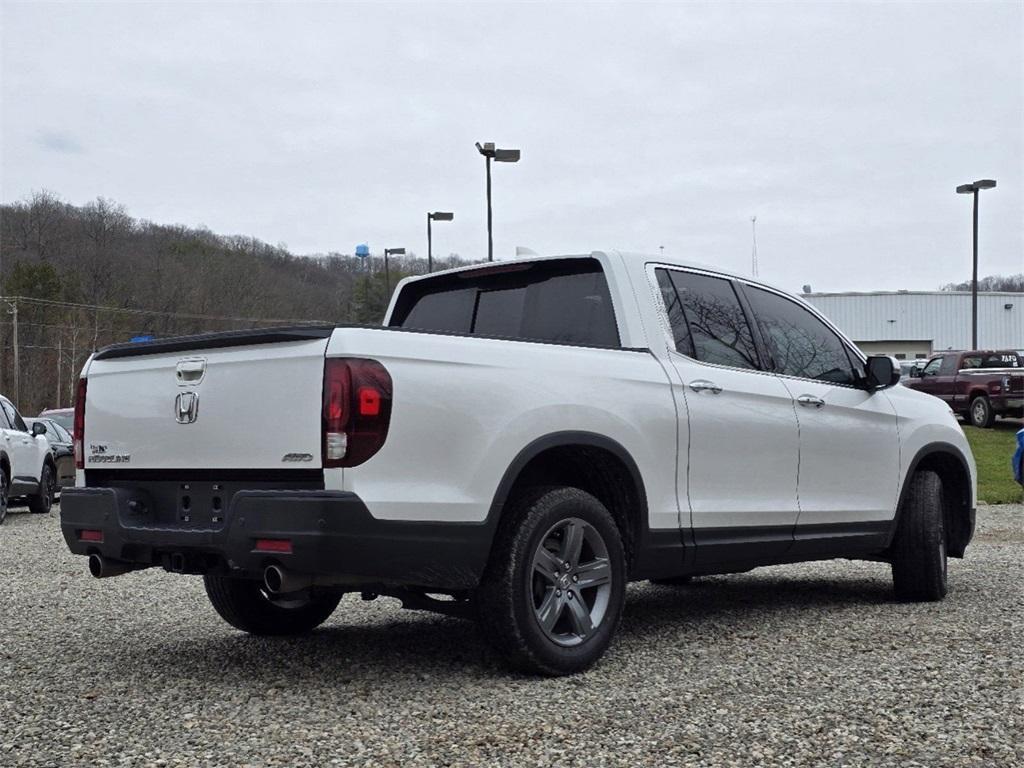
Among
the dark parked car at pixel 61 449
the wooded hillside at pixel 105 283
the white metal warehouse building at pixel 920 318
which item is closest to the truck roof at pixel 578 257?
the dark parked car at pixel 61 449

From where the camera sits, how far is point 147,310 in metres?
54.5

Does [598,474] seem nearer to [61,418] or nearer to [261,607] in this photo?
[261,607]

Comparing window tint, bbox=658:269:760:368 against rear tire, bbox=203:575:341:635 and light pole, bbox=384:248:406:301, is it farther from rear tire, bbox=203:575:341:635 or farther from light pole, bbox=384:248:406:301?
light pole, bbox=384:248:406:301

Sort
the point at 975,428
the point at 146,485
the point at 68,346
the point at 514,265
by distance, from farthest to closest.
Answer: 1. the point at 68,346
2. the point at 975,428
3. the point at 514,265
4. the point at 146,485

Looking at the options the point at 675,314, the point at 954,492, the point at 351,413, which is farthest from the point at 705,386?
the point at 954,492

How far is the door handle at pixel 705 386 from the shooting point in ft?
19.7

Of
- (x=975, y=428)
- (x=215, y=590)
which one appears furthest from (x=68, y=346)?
(x=215, y=590)

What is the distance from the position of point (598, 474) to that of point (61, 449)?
1577cm

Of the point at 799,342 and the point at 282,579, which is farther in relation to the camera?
the point at 799,342

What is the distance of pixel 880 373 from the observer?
7.29 metres

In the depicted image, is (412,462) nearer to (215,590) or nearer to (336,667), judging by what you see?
(336,667)

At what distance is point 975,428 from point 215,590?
25.3 meters

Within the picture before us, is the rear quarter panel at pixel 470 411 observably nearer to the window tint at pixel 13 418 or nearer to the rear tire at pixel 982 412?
the window tint at pixel 13 418

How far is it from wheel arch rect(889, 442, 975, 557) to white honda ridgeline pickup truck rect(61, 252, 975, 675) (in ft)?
2.47
